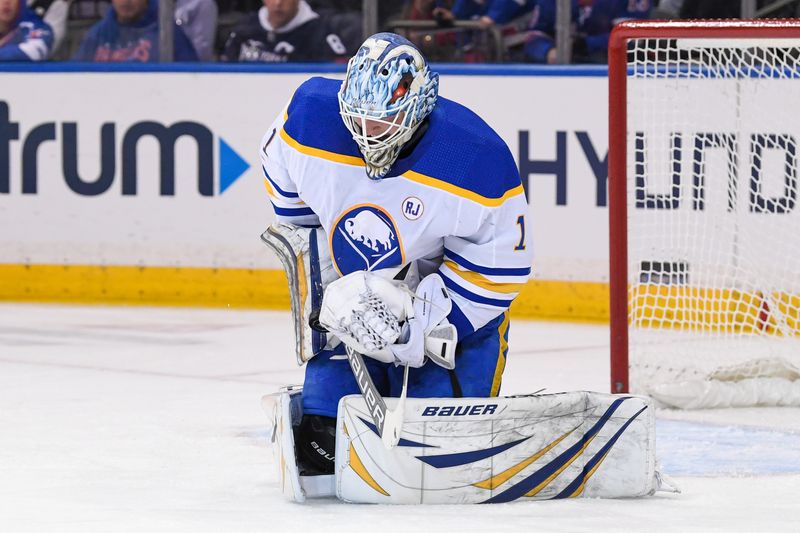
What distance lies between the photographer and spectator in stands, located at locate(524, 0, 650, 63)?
588 cm

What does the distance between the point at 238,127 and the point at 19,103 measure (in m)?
0.87

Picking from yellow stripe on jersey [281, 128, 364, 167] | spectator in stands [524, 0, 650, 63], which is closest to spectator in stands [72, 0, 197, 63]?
spectator in stands [524, 0, 650, 63]

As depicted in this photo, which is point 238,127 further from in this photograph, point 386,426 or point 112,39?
point 386,426

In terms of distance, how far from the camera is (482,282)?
2.96 metres

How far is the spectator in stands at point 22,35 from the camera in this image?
6.31m

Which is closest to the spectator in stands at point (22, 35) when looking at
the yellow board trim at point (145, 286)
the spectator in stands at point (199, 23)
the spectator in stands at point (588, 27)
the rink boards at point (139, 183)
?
the rink boards at point (139, 183)

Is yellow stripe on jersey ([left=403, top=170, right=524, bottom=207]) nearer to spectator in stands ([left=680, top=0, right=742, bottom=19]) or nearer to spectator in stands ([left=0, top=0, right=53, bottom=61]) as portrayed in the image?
spectator in stands ([left=680, top=0, right=742, bottom=19])

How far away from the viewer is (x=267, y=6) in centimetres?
618

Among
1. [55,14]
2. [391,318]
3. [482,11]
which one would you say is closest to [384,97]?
[391,318]

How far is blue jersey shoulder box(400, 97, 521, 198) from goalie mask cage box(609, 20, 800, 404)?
1656 mm

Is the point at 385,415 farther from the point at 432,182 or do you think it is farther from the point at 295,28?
the point at 295,28

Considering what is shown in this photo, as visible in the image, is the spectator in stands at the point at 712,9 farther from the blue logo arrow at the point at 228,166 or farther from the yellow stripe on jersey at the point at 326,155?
the yellow stripe on jersey at the point at 326,155

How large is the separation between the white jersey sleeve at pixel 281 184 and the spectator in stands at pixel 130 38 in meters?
3.22

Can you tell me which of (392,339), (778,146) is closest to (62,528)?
(392,339)
